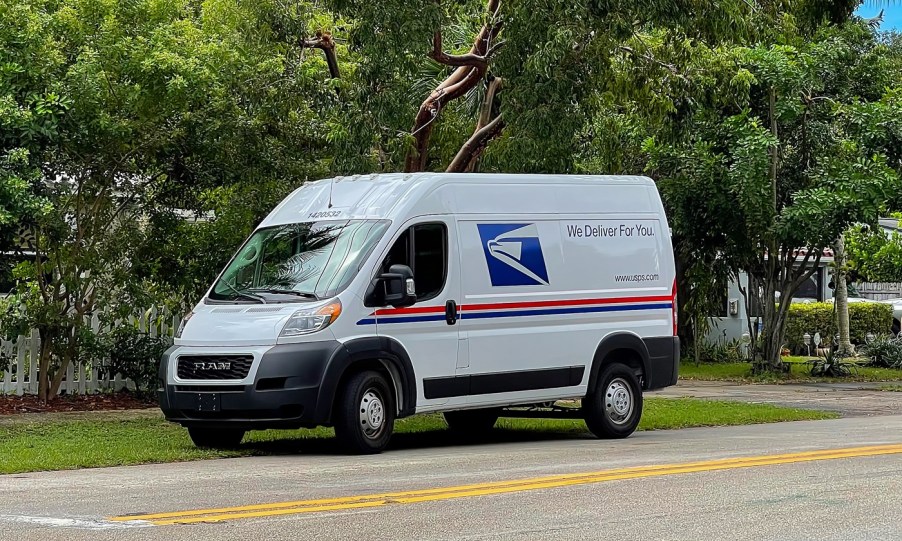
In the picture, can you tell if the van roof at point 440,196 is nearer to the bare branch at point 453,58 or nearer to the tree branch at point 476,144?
the bare branch at point 453,58

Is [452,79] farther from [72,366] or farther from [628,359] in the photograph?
[72,366]

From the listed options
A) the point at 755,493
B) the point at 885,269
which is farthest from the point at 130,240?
the point at 885,269

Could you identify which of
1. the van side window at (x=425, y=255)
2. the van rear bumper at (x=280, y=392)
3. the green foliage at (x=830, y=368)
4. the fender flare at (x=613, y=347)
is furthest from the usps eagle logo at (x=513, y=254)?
the green foliage at (x=830, y=368)

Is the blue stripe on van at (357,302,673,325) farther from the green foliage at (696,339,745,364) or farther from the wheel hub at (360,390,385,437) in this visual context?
the green foliage at (696,339,745,364)

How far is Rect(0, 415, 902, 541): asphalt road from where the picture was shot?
811cm

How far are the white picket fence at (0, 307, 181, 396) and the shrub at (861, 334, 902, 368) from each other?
18.3 metres

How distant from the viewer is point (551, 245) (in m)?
14.5

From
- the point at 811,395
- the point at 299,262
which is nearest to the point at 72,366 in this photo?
the point at 299,262

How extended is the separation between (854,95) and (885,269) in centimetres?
824

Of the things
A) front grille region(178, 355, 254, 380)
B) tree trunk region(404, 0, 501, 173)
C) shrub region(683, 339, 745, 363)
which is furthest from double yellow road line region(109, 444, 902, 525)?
shrub region(683, 339, 745, 363)

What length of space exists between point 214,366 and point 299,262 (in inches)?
53.0

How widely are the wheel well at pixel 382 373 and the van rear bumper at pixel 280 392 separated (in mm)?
268

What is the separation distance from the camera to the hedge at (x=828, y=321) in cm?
3575

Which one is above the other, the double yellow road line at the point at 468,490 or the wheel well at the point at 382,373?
the wheel well at the point at 382,373
